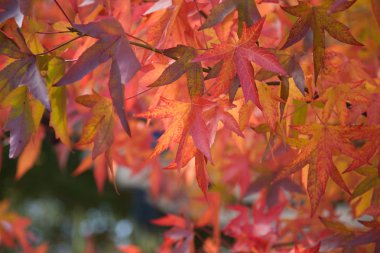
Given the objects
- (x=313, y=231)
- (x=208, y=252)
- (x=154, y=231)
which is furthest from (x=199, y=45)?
(x=154, y=231)

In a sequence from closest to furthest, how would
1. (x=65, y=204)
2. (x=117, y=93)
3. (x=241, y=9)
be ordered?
1. (x=117, y=93)
2. (x=241, y=9)
3. (x=65, y=204)

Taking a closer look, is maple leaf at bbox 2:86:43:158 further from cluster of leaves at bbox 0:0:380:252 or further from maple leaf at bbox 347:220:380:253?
maple leaf at bbox 347:220:380:253

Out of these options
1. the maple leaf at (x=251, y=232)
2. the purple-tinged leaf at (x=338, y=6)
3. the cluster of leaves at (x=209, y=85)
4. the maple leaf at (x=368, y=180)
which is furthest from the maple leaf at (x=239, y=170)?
the purple-tinged leaf at (x=338, y=6)

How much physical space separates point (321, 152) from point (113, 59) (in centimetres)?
32

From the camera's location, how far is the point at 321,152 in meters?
0.84

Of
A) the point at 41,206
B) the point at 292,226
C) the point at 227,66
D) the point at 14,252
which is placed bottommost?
the point at 41,206

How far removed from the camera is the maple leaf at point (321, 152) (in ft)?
2.69

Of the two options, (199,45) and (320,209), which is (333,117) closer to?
(320,209)

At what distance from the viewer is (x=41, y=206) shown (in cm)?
533

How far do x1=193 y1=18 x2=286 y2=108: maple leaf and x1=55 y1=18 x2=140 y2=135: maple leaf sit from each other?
9 cm

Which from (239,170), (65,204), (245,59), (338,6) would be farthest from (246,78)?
(65,204)

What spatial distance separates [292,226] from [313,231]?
0.19 feet

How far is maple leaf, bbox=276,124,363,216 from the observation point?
0.82m

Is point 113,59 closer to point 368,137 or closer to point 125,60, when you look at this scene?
point 125,60
